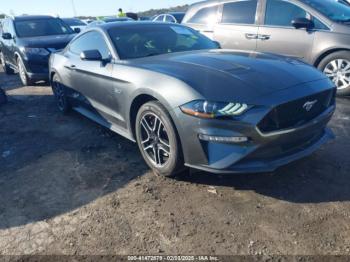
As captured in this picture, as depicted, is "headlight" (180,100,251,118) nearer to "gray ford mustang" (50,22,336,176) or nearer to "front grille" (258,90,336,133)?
"gray ford mustang" (50,22,336,176)

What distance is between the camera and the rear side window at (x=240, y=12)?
683 centimetres

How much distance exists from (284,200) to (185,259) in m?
1.14

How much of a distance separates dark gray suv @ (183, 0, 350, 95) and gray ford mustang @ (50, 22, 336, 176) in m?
2.49

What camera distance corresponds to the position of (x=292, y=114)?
308cm

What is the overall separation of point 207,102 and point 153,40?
5.98 feet

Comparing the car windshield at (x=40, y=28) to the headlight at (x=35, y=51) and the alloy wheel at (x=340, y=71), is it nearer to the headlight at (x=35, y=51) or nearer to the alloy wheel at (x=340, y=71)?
the headlight at (x=35, y=51)

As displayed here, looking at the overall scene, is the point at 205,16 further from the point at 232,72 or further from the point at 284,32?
the point at 232,72

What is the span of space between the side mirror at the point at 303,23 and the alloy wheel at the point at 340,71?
0.74 metres

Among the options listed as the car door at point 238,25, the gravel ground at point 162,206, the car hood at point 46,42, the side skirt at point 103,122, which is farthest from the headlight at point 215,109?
the car hood at point 46,42

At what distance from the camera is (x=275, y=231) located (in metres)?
2.75

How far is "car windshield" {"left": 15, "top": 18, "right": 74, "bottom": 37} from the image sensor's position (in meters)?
8.98

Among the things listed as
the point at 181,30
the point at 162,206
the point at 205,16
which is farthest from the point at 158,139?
the point at 205,16

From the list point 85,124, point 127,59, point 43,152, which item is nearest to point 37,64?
point 85,124

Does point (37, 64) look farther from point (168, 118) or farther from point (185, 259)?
point (185, 259)
